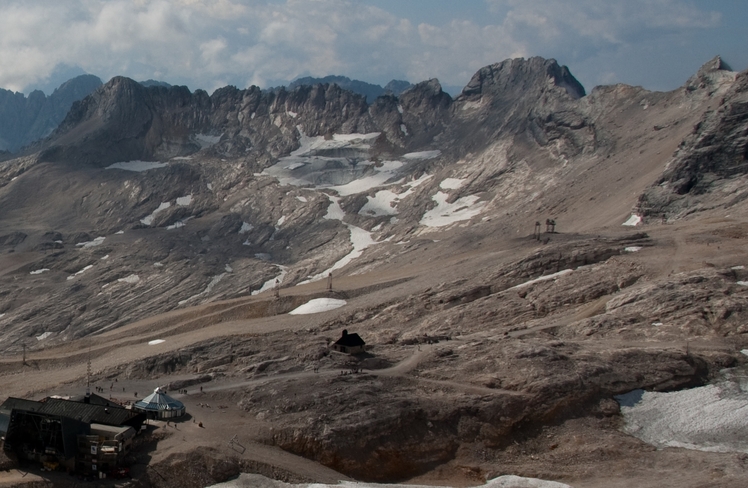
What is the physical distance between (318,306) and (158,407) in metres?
42.1

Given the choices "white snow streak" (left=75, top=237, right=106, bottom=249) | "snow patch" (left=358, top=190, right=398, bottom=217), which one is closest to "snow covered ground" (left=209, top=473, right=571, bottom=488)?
"snow patch" (left=358, top=190, right=398, bottom=217)

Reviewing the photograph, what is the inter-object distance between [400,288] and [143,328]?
30035mm

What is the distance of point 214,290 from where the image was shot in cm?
13562

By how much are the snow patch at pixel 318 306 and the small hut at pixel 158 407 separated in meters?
40.0

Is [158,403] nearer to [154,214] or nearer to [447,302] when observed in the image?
[447,302]

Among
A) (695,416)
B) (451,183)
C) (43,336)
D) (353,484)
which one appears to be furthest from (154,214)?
(695,416)

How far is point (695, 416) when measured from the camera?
41219mm

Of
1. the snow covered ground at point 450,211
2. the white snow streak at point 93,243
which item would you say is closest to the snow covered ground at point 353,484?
the snow covered ground at point 450,211

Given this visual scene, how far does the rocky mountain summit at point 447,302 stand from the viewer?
125 feet

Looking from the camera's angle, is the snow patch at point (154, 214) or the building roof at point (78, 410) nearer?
the building roof at point (78, 410)

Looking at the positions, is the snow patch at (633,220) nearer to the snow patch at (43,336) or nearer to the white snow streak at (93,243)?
the snow patch at (43,336)

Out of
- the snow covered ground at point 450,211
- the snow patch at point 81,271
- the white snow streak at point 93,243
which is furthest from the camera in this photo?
the white snow streak at point 93,243

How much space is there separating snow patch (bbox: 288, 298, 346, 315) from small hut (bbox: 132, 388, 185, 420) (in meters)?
40.0

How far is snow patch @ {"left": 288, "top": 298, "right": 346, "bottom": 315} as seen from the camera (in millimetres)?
77938
